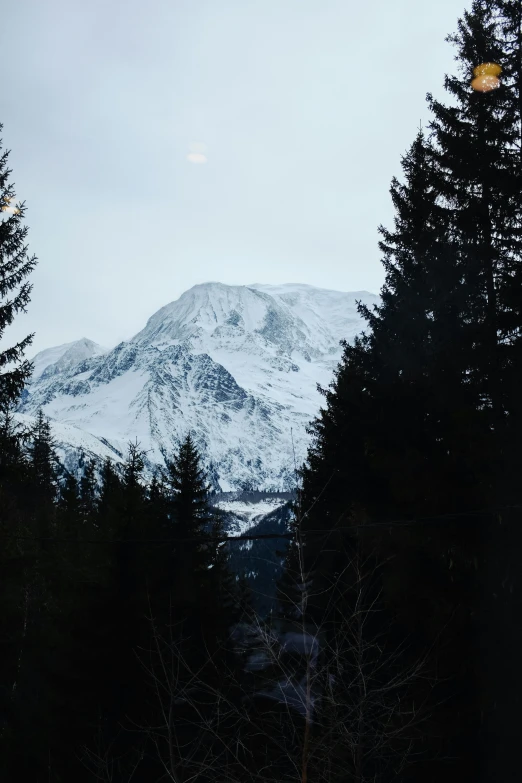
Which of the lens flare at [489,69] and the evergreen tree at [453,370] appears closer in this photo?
the evergreen tree at [453,370]

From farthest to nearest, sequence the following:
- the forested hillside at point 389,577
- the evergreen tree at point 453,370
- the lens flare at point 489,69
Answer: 1. the lens flare at point 489,69
2. the evergreen tree at point 453,370
3. the forested hillside at point 389,577

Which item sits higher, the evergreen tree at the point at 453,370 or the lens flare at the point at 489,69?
the lens flare at the point at 489,69

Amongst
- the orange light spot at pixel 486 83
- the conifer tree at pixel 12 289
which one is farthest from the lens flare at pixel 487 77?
the conifer tree at pixel 12 289

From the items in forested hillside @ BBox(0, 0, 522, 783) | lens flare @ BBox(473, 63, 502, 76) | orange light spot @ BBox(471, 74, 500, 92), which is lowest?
forested hillside @ BBox(0, 0, 522, 783)

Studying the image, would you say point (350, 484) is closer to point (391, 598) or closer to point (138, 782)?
point (391, 598)

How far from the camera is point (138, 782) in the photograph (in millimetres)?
14250

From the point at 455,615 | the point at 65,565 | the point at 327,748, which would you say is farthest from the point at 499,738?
the point at 65,565

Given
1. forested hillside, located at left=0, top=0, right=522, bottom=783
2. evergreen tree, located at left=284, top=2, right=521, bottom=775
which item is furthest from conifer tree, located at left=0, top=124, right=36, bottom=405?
evergreen tree, located at left=284, top=2, right=521, bottom=775

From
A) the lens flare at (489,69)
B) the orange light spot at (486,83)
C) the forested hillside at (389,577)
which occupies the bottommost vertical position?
the forested hillside at (389,577)

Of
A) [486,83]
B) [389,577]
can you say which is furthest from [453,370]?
[486,83]

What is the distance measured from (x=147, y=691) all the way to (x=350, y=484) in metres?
7.40

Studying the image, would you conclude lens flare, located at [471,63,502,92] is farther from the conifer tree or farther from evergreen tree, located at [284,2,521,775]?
the conifer tree

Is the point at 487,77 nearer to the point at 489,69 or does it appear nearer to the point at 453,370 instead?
the point at 489,69

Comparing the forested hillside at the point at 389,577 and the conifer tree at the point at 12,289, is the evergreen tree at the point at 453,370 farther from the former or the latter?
the conifer tree at the point at 12,289
